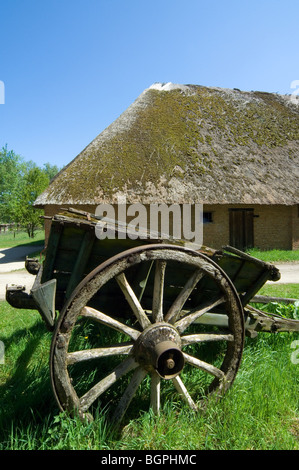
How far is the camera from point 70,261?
2127 mm

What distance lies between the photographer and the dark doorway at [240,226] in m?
12.2

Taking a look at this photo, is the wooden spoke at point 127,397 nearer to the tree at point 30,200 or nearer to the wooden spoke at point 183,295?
the wooden spoke at point 183,295

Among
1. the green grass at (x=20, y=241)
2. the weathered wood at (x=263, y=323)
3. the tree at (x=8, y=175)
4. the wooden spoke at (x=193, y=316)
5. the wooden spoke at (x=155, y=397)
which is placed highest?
the tree at (x=8, y=175)

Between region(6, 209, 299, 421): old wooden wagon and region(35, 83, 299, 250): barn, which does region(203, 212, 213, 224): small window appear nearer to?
region(35, 83, 299, 250): barn

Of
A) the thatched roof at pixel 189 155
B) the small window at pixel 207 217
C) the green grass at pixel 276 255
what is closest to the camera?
the thatched roof at pixel 189 155

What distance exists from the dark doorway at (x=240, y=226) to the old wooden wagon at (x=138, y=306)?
32.5ft

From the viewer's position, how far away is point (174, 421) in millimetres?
1977

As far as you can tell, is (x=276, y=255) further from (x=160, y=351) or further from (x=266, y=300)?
(x=160, y=351)

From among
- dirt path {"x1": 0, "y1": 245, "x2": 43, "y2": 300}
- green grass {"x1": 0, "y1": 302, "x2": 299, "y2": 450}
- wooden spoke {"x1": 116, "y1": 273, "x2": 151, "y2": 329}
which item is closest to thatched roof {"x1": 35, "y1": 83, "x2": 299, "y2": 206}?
dirt path {"x1": 0, "y1": 245, "x2": 43, "y2": 300}

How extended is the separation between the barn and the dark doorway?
0.04m

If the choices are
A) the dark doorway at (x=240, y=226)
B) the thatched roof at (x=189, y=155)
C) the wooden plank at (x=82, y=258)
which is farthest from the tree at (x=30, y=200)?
the wooden plank at (x=82, y=258)

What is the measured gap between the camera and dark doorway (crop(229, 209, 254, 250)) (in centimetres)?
1216
